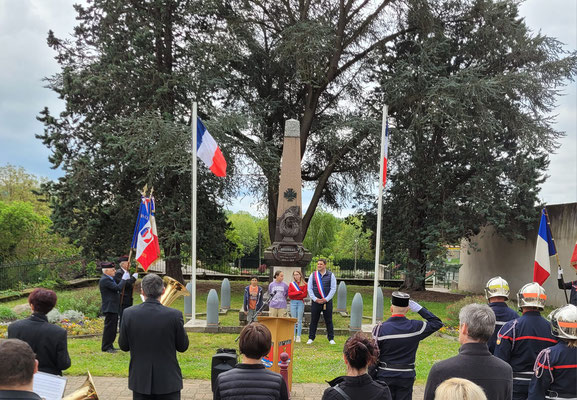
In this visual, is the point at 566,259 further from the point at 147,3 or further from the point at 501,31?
the point at 147,3

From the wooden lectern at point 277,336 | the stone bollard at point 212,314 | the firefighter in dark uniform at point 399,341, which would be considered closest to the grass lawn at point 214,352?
the stone bollard at point 212,314

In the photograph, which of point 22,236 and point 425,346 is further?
point 22,236

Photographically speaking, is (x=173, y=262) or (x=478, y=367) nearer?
(x=478, y=367)

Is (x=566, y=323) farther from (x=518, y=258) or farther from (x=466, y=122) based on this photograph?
(x=518, y=258)

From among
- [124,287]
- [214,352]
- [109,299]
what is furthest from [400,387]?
[124,287]

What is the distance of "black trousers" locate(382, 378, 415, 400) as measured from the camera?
4.67 meters

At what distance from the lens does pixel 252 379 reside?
10.8ft

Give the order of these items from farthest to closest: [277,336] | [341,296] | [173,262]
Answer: [173,262], [341,296], [277,336]

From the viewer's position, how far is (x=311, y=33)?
1919 centimetres

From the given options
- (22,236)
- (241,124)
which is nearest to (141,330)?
(241,124)

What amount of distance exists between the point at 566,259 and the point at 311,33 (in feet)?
45.8

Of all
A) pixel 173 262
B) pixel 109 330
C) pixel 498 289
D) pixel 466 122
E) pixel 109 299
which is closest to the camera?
pixel 498 289

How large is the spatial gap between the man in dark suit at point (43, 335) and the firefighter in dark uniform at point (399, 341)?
3043 mm

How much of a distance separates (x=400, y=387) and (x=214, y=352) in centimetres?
615
